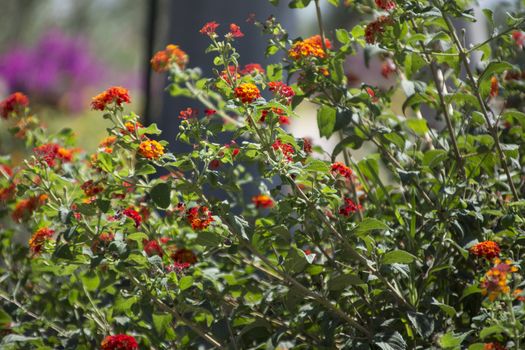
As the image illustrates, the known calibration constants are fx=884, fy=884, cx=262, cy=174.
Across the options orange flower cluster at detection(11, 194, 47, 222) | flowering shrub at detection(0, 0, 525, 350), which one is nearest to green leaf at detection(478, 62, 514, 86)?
flowering shrub at detection(0, 0, 525, 350)

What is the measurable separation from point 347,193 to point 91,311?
0.81 m

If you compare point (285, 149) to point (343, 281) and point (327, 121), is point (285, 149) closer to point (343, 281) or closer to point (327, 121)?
point (327, 121)

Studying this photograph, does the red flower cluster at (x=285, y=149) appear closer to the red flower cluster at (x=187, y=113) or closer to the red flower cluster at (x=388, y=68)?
the red flower cluster at (x=187, y=113)

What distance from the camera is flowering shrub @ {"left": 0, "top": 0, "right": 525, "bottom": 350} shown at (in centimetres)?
190

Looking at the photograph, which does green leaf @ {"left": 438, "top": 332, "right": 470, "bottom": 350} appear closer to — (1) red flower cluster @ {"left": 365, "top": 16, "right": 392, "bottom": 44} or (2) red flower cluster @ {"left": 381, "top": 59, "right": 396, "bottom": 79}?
(1) red flower cluster @ {"left": 365, "top": 16, "right": 392, "bottom": 44}

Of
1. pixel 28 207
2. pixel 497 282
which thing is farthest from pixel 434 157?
pixel 28 207

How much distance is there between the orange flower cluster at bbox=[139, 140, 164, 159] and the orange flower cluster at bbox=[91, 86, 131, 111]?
0.13 metres

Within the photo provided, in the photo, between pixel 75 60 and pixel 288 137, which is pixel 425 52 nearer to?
pixel 288 137

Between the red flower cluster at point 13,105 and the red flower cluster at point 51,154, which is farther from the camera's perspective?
the red flower cluster at point 13,105

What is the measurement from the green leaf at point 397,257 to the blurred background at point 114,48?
27.2 inches

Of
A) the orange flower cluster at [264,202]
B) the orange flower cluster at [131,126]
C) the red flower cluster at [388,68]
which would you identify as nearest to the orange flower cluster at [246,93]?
the orange flower cluster at [131,126]

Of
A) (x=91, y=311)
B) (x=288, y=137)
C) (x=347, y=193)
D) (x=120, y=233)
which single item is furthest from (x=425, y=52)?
(x=91, y=311)

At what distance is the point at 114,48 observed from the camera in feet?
46.2

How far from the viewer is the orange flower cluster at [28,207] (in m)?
2.35
